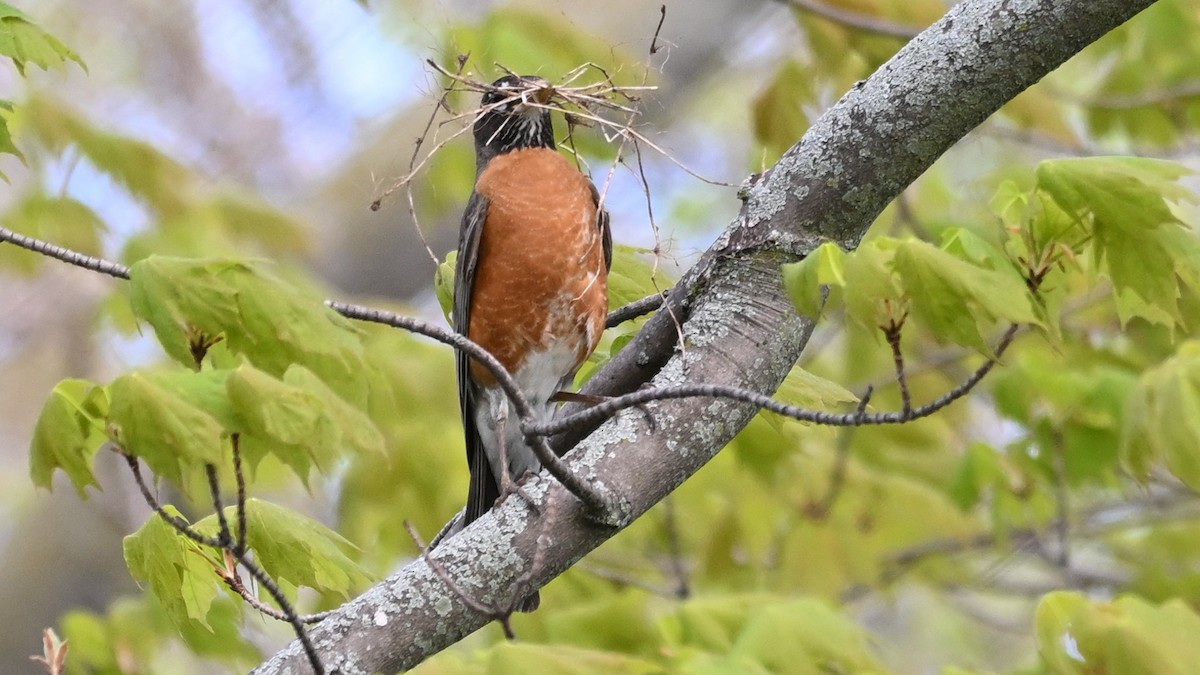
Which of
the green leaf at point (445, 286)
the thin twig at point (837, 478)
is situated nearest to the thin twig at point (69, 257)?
the green leaf at point (445, 286)

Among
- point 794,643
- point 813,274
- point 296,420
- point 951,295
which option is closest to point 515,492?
point 296,420

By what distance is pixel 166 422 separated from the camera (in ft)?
4.86

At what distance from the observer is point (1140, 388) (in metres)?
2.46

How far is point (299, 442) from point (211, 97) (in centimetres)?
794

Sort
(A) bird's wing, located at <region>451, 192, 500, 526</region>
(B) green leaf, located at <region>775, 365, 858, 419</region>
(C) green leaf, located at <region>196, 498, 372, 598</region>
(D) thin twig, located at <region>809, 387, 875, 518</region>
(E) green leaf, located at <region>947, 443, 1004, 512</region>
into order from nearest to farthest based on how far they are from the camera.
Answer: (C) green leaf, located at <region>196, 498, 372, 598</region> → (B) green leaf, located at <region>775, 365, 858, 419</region> → (A) bird's wing, located at <region>451, 192, 500, 526</region> → (E) green leaf, located at <region>947, 443, 1004, 512</region> → (D) thin twig, located at <region>809, 387, 875, 518</region>

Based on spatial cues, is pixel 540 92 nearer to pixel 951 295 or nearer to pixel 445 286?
pixel 445 286

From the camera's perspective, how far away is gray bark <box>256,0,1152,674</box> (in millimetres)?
1707

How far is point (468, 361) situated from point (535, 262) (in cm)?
36

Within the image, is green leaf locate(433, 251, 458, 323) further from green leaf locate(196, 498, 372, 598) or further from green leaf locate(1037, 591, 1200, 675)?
green leaf locate(1037, 591, 1200, 675)

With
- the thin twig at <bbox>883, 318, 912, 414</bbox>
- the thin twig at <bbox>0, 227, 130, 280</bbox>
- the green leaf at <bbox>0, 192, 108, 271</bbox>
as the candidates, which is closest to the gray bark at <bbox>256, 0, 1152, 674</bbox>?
the thin twig at <bbox>883, 318, 912, 414</bbox>

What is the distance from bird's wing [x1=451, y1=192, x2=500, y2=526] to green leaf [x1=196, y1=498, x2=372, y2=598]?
561 millimetres

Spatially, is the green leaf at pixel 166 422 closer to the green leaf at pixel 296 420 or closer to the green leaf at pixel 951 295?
the green leaf at pixel 296 420

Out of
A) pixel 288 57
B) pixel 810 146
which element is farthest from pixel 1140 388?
pixel 288 57

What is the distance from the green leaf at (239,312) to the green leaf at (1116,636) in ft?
4.33
